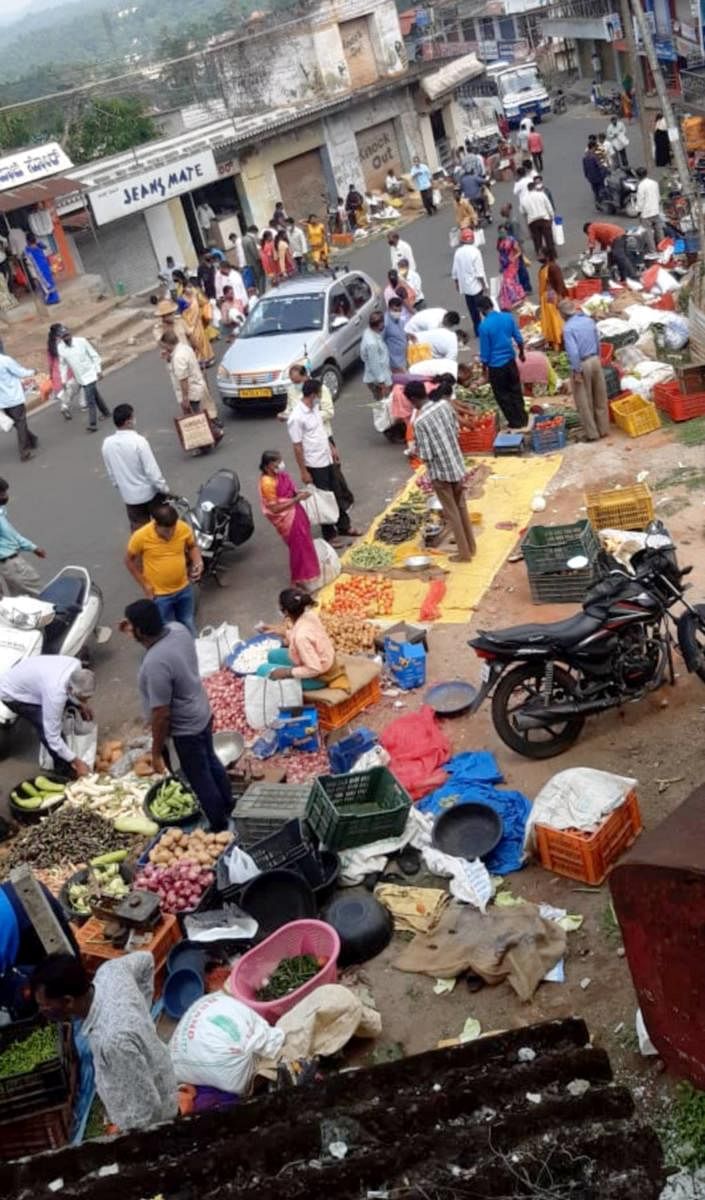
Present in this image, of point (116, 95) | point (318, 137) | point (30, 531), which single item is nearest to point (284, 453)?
point (30, 531)

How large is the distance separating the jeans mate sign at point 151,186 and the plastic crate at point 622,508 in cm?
1843

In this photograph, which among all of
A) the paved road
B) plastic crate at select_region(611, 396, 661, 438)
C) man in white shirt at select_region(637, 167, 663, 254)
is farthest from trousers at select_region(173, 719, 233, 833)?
man in white shirt at select_region(637, 167, 663, 254)

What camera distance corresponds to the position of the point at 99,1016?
16.9 ft

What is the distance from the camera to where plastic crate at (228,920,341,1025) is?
622 centimetres

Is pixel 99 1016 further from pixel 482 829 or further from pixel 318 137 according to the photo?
pixel 318 137

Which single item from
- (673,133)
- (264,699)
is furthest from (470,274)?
(264,699)

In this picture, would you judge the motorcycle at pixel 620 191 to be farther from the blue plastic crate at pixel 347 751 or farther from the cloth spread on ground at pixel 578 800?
the cloth spread on ground at pixel 578 800

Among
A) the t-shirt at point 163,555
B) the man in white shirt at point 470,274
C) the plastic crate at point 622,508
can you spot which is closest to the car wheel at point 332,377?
the man in white shirt at point 470,274

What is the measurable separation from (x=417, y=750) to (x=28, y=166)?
70.6 ft

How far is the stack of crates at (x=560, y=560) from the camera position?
32.1 feet

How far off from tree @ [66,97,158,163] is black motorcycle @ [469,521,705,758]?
31.0 metres

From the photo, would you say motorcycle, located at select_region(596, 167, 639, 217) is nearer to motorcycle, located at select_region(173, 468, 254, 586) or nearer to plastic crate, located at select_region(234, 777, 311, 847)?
motorcycle, located at select_region(173, 468, 254, 586)

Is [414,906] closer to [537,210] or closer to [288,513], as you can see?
[288,513]

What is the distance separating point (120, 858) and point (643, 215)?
1601 centimetres
